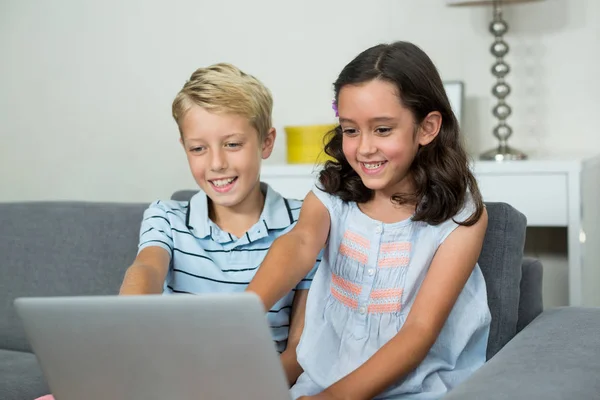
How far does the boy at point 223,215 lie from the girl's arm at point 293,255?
14 centimetres

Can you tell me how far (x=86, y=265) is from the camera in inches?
81.8

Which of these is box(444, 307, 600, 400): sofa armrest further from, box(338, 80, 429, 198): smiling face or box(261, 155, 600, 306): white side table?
box(261, 155, 600, 306): white side table

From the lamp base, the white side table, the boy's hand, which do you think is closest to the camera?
the boy's hand

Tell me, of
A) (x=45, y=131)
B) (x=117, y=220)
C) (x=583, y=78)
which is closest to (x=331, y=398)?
(x=117, y=220)

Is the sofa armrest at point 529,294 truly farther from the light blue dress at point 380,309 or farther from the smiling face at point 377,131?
the smiling face at point 377,131

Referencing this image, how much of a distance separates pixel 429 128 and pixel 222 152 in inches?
15.8

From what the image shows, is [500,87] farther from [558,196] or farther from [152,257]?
[152,257]

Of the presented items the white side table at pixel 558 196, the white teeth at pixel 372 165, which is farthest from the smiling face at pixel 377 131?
the white side table at pixel 558 196

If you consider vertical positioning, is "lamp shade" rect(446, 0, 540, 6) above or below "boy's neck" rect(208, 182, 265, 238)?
above

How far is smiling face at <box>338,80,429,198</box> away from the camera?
1553mm

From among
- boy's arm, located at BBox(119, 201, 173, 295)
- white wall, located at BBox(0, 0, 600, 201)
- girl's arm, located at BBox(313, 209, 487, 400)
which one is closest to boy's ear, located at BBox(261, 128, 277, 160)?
boy's arm, located at BBox(119, 201, 173, 295)

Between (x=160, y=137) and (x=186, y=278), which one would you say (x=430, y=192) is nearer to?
(x=186, y=278)

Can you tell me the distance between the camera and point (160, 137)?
11.8 ft

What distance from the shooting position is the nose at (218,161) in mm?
1730
